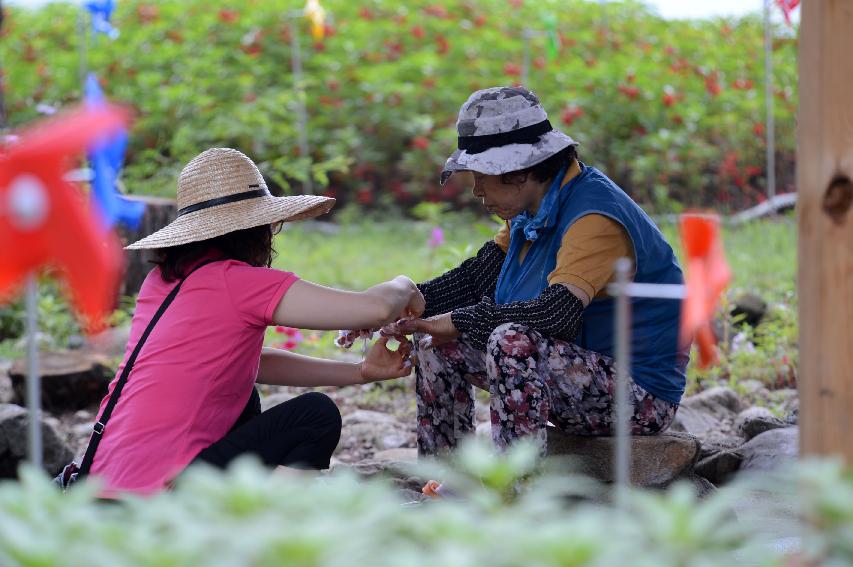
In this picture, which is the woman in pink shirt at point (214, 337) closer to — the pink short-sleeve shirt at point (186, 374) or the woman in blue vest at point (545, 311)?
the pink short-sleeve shirt at point (186, 374)

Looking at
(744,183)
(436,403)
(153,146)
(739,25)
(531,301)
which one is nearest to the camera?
(531,301)

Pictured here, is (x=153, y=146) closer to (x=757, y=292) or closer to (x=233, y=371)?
(x=757, y=292)

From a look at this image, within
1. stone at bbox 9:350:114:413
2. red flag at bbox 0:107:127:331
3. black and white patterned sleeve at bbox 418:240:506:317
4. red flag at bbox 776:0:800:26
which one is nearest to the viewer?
red flag at bbox 0:107:127:331

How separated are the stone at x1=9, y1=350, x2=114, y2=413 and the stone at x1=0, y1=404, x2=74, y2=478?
830mm

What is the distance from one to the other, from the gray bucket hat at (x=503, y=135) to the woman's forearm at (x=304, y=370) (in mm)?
609

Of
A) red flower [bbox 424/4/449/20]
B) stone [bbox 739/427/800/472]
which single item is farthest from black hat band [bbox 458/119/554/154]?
red flower [bbox 424/4/449/20]

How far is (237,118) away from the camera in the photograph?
10172mm

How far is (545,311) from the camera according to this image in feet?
9.27

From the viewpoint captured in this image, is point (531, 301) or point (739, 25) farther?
point (739, 25)

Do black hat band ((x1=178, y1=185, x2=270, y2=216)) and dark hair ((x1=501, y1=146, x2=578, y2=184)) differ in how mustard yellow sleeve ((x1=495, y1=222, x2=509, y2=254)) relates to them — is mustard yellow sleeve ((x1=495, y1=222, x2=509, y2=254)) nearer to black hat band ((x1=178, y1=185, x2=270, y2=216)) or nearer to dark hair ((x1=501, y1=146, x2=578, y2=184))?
dark hair ((x1=501, y1=146, x2=578, y2=184))

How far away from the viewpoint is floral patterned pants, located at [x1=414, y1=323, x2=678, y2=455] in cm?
282

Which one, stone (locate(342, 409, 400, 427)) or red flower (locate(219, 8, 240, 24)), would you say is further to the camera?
red flower (locate(219, 8, 240, 24))

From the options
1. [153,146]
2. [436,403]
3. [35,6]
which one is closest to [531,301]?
[436,403]

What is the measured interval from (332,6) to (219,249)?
408 inches
